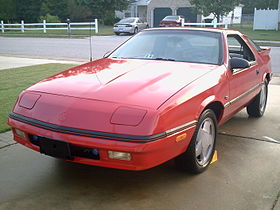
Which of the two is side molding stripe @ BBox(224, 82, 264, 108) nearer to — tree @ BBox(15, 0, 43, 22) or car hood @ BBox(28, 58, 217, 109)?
car hood @ BBox(28, 58, 217, 109)

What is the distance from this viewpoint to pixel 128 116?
289 centimetres

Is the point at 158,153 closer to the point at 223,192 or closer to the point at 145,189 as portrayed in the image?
the point at 145,189

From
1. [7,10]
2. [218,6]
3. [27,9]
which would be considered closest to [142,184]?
[218,6]

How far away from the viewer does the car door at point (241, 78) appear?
13.8 feet

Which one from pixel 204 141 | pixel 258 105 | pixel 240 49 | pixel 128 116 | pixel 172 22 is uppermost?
pixel 240 49

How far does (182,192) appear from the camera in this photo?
3232 mm

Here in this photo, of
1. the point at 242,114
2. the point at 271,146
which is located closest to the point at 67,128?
the point at 271,146

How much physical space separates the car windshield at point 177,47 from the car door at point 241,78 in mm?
308

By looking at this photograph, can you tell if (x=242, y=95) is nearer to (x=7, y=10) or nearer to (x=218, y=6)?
(x=218, y=6)

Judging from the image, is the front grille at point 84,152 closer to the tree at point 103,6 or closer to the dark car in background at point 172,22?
the dark car in background at point 172,22

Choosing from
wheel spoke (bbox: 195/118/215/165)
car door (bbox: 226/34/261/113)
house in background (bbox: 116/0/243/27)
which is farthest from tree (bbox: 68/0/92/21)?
wheel spoke (bbox: 195/118/215/165)

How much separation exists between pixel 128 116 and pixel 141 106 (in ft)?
0.48

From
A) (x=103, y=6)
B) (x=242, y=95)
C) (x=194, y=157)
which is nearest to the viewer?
(x=194, y=157)

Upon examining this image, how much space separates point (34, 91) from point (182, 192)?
1.68m
